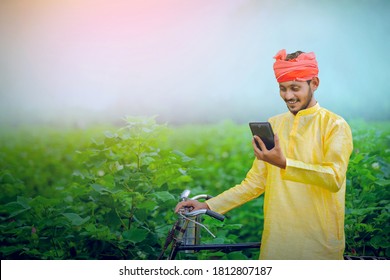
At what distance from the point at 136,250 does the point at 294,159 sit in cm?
123

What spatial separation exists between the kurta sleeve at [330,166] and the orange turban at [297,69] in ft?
0.94

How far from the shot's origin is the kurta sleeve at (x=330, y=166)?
10.8 feet

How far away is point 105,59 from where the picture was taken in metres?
4.96

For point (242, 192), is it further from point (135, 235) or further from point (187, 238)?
point (135, 235)

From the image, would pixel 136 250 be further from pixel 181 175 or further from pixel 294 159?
pixel 294 159

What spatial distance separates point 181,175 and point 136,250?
566mm

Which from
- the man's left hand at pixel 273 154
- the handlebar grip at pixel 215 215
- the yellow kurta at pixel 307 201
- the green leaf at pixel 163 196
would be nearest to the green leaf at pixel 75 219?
the green leaf at pixel 163 196

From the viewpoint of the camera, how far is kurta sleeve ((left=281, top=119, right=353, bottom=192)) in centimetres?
330

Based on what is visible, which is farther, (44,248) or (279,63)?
(44,248)
